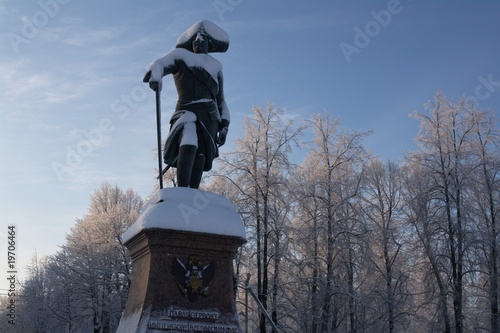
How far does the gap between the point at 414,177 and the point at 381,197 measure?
8.53 ft

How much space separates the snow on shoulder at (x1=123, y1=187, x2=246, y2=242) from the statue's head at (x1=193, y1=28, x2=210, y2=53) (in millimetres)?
1868

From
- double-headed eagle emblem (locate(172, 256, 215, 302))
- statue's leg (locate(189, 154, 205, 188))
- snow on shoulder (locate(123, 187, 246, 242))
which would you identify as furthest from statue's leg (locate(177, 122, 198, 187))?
double-headed eagle emblem (locate(172, 256, 215, 302))

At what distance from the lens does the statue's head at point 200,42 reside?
6473mm

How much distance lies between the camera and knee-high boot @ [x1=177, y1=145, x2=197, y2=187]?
5.90 meters

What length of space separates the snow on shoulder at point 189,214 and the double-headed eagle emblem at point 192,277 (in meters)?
0.34

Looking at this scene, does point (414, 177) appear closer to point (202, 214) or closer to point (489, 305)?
point (489, 305)

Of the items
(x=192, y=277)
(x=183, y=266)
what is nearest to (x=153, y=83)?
(x=183, y=266)

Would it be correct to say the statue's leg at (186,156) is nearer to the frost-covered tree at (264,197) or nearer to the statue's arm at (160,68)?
the statue's arm at (160,68)

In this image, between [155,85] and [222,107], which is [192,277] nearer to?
[155,85]

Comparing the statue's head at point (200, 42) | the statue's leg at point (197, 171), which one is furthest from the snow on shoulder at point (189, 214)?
the statue's head at point (200, 42)

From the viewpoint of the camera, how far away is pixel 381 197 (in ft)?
80.5

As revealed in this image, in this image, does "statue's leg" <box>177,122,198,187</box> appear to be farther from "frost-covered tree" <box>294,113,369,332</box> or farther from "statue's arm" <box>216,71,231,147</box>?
"frost-covered tree" <box>294,113,369,332</box>

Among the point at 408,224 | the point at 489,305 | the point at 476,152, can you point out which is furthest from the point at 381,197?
the point at 489,305

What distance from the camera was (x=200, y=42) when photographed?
6.47 meters
